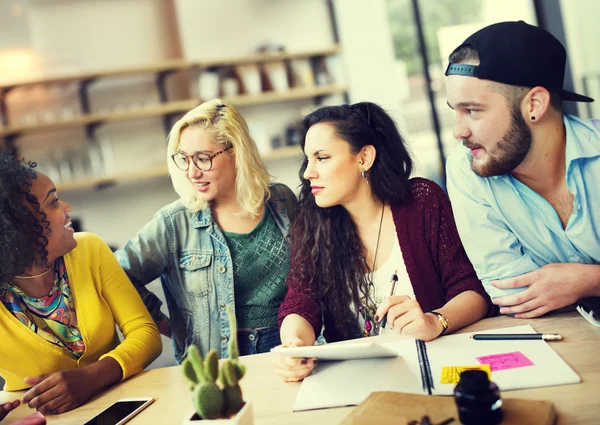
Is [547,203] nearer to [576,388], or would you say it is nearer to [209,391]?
[576,388]

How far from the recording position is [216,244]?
2111 mm

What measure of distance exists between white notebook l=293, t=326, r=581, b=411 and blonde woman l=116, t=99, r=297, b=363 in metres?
0.80

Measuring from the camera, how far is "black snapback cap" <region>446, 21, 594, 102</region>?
150 centimetres

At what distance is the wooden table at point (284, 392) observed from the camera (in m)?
Answer: 1.02

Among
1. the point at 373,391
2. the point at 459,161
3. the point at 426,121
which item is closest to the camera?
the point at 373,391

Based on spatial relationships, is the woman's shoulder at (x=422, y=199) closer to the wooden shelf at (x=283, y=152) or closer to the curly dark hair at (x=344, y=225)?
the curly dark hair at (x=344, y=225)

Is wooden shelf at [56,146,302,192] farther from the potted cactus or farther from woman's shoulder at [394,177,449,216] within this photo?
the potted cactus

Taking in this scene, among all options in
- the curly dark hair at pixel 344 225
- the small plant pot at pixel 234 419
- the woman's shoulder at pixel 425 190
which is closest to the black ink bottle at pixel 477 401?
the small plant pot at pixel 234 419

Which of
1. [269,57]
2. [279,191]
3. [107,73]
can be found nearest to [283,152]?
[269,57]

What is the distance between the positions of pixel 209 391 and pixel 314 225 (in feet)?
3.23

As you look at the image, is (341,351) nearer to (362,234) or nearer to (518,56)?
(362,234)

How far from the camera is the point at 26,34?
473 cm

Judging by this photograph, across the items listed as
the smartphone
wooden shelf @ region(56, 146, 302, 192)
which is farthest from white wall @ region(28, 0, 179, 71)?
the smartphone

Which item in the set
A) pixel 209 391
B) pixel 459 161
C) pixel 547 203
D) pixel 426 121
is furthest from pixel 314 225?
pixel 426 121
